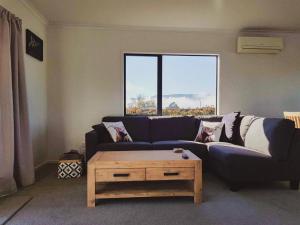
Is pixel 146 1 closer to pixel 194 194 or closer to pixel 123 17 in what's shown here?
pixel 123 17

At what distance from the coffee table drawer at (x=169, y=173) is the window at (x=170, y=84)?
6.96ft

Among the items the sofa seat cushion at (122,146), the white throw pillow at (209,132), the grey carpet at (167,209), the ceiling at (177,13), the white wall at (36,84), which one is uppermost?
the ceiling at (177,13)

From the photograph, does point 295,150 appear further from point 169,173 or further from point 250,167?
point 169,173

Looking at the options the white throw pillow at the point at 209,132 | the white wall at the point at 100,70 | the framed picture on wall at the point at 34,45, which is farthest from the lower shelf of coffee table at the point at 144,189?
the framed picture on wall at the point at 34,45

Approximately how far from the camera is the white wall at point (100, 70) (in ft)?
13.8

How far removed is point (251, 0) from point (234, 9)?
32 centimetres

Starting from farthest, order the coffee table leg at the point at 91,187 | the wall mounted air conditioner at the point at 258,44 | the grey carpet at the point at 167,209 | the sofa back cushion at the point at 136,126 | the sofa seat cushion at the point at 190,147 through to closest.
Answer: the wall mounted air conditioner at the point at 258,44
the sofa back cushion at the point at 136,126
the sofa seat cushion at the point at 190,147
the coffee table leg at the point at 91,187
the grey carpet at the point at 167,209

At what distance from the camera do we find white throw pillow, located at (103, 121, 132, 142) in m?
3.56

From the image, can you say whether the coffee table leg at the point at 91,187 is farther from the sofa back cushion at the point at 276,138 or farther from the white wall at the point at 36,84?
the sofa back cushion at the point at 276,138

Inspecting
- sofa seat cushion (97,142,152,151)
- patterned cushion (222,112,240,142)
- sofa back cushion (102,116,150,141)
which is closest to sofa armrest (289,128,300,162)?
patterned cushion (222,112,240,142)

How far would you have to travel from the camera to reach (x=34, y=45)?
3619 mm

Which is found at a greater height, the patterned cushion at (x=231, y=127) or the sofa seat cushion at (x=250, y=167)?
the patterned cushion at (x=231, y=127)

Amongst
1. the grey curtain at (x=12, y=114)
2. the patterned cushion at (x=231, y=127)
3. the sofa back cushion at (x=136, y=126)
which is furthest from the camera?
the sofa back cushion at (x=136, y=126)

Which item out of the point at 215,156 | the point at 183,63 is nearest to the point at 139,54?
the point at 183,63
